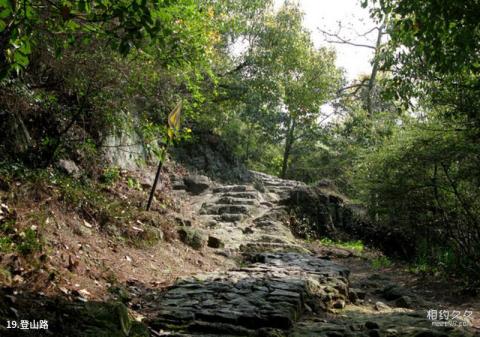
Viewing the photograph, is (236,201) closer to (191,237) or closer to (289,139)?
(191,237)

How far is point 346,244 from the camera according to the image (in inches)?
508

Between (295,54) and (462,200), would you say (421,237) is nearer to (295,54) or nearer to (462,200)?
(462,200)

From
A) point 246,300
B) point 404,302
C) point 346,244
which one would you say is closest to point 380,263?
point 346,244

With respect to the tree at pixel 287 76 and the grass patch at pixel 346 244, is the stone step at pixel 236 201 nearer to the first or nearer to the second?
the grass patch at pixel 346 244

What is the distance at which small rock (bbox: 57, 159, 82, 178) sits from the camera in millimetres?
6719

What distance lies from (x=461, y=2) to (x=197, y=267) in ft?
17.8

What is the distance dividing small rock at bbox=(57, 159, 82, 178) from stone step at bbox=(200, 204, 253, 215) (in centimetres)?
539

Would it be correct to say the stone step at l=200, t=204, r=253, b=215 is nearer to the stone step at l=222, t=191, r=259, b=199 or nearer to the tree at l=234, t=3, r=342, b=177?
the stone step at l=222, t=191, r=259, b=199

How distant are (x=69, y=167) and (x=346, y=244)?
880 cm

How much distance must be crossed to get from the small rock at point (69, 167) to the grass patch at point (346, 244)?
7.78 metres

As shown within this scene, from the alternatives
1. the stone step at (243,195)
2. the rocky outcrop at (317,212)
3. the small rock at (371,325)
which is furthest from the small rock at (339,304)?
the stone step at (243,195)

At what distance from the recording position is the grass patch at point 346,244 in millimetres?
12414

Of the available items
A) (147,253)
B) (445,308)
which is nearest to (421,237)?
(445,308)

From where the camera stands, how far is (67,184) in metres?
6.21
